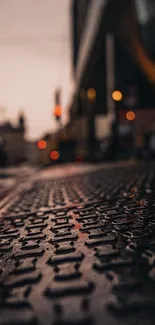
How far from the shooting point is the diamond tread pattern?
194cm

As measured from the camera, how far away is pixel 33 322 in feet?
6.16

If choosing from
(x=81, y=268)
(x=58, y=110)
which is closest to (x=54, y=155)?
(x=58, y=110)

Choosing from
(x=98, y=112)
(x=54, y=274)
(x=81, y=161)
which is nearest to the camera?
(x=54, y=274)

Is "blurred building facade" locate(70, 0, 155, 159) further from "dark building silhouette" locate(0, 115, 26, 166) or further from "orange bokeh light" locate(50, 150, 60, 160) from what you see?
"dark building silhouette" locate(0, 115, 26, 166)

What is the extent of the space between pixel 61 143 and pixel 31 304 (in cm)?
4097

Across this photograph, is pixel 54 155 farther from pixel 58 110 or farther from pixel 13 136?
pixel 13 136

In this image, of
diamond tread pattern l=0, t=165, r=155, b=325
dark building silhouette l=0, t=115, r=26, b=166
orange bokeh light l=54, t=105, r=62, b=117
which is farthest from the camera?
dark building silhouette l=0, t=115, r=26, b=166

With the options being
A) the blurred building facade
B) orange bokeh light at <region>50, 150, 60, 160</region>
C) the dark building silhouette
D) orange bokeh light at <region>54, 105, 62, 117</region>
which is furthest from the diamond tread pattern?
the dark building silhouette

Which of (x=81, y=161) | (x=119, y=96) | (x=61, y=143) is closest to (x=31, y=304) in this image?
(x=119, y=96)

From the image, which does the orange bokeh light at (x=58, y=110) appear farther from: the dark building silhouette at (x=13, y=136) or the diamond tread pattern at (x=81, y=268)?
the dark building silhouette at (x=13, y=136)

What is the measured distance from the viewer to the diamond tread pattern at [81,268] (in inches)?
76.4

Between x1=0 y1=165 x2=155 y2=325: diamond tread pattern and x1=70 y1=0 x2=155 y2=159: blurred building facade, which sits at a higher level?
x1=70 y1=0 x2=155 y2=159: blurred building facade

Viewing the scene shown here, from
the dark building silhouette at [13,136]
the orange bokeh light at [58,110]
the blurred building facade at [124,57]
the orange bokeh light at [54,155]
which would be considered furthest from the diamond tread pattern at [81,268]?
the dark building silhouette at [13,136]

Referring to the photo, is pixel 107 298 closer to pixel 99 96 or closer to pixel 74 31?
pixel 99 96
